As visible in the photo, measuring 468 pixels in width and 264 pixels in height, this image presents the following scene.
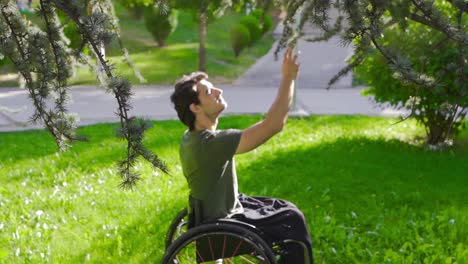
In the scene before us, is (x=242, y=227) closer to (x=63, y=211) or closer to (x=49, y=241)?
(x=49, y=241)

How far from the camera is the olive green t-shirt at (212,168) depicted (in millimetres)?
3115

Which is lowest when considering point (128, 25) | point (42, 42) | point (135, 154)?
point (135, 154)

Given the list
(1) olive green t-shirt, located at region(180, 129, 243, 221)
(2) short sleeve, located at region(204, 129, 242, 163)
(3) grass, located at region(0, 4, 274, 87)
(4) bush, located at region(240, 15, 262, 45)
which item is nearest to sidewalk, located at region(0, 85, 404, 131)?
(3) grass, located at region(0, 4, 274, 87)

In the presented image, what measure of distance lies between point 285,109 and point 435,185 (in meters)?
3.62

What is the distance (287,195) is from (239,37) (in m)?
12.7

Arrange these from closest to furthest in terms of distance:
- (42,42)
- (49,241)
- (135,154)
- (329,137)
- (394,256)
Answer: (135,154), (42,42), (394,256), (49,241), (329,137)

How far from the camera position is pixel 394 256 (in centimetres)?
417

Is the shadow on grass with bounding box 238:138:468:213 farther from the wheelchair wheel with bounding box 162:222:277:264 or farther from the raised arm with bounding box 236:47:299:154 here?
the raised arm with bounding box 236:47:299:154

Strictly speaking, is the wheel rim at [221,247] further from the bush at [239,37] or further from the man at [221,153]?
the bush at [239,37]

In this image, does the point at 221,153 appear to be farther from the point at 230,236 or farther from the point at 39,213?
the point at 39,213

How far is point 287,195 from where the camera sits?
224 inches

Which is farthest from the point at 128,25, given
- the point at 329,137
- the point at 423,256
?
the point at 423,256

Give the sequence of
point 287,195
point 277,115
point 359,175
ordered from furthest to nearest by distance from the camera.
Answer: point 359,175
point 287,195
point 277,115

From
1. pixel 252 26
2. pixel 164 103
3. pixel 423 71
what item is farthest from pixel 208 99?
pixel 252 26
